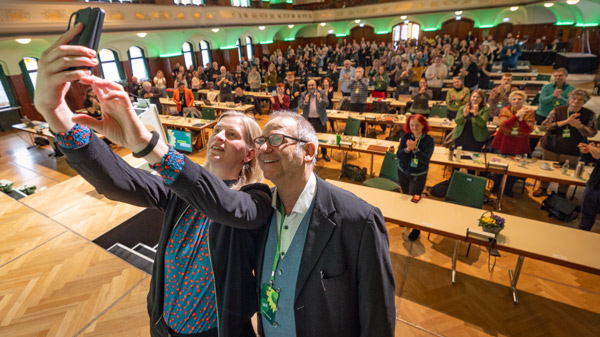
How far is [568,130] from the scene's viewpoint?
488cm

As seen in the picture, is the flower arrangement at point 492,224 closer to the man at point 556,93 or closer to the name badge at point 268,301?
the name badge at point 268,301

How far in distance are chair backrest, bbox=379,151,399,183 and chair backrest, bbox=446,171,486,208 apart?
96 centimetres

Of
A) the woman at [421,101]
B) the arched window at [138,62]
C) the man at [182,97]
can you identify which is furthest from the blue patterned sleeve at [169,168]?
the arched window at [138,62]

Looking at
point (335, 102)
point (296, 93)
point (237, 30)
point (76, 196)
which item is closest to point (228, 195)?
point (76, 196)

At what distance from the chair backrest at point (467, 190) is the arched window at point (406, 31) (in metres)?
26.4

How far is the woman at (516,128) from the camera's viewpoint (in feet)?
16.4

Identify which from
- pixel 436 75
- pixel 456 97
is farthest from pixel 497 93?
pixel 436 75

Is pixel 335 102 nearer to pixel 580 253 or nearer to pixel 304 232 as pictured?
pixel 580 253

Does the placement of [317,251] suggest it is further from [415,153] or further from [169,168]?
[415,153]

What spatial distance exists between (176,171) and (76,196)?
511 cm

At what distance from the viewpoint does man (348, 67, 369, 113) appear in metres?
7.91

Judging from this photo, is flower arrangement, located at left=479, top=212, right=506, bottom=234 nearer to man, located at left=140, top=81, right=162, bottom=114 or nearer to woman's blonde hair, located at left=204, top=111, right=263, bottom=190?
woman's blonde hair, located at left=204, top=111, right=263, bottom=190

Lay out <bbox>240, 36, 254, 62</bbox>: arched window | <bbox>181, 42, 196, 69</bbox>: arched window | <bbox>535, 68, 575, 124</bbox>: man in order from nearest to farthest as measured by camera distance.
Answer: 1. <bbox>535, 68, 575, 124</bbox>: man
2. <bbox>181, 42, 196, 69</bbox>: arched window
3. <bbox>240, 36, 254, 62</bbox>: arched window

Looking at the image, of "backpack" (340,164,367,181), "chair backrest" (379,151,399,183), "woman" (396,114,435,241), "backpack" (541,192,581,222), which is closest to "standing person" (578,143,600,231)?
"backpack" (541,192,581,222)
